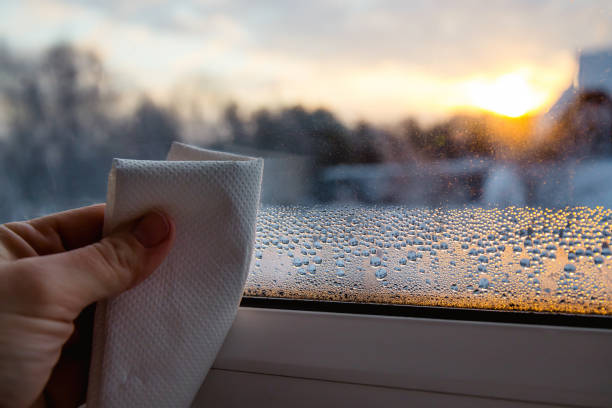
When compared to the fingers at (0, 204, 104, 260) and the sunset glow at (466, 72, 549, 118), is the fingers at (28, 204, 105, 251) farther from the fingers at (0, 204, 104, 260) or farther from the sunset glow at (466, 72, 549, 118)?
the sunset glow at (466, 72, 549, 118)

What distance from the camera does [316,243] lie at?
2.26 feet

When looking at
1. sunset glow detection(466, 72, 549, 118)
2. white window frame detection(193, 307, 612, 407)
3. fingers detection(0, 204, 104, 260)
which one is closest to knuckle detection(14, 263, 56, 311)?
fingers detection(0, 204, 104, 260)

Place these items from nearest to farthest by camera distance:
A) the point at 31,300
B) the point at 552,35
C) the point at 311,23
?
the point at 31,300, the point at 552,35, the point at 311,23

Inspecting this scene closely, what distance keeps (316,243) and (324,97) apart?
0.25 meters

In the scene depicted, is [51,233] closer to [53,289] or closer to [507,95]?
[53,289]

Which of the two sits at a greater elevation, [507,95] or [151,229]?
[507,95]

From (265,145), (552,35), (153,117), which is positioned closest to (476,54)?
(552,35)

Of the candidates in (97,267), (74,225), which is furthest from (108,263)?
(74,225)

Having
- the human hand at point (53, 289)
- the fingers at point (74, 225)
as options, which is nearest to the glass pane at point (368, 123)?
the fingers at point (74, 225)

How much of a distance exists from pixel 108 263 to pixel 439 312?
1.57 ft

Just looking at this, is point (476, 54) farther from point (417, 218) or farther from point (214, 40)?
point (214, 40)

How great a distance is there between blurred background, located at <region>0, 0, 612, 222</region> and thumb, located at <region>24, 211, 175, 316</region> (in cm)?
28

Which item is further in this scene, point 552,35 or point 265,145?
point 265,145

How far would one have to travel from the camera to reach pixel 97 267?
43cm
